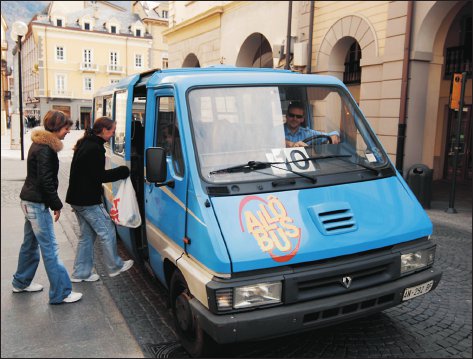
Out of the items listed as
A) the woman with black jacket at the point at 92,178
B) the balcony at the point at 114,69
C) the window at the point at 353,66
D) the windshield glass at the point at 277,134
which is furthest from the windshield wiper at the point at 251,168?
the window at the point at 353,66

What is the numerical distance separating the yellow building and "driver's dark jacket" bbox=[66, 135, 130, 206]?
0.80 feet

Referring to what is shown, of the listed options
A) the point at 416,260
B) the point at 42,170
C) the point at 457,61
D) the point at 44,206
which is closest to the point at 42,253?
the point at 44,206

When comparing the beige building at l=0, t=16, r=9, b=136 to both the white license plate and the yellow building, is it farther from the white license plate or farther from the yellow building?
the white license plate

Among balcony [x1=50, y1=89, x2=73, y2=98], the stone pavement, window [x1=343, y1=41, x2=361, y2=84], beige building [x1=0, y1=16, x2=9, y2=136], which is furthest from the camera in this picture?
window [x1=343, y1=41, x2=361, y2=84]

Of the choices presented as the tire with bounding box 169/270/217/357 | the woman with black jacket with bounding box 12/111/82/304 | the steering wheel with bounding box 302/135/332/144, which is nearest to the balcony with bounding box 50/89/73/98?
the woman with black jacket with bounding box 12/111/82/304

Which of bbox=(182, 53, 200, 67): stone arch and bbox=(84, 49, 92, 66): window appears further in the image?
bbox=(182, 53, 200, 67): stone arch

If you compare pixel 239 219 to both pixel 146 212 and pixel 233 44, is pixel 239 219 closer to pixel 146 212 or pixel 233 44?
pixel 146 212

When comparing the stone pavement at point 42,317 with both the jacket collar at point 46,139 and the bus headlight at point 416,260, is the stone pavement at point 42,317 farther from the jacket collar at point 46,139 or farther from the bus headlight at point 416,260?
the bus headlight at point 416,260

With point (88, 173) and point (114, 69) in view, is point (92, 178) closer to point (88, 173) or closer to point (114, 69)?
point (88, 173)

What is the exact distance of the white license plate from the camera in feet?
11.5

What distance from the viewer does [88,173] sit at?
4707 millimetres

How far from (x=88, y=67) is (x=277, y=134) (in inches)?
74.9

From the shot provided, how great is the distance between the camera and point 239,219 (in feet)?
10.6

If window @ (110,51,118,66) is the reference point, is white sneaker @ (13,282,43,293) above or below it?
below
